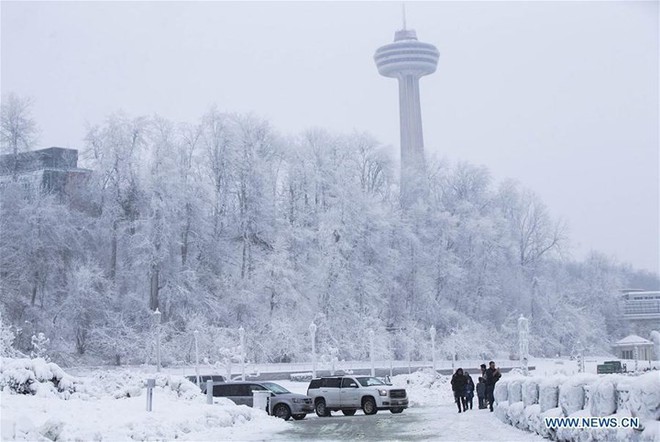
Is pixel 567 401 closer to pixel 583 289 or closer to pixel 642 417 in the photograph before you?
pixel 642 417

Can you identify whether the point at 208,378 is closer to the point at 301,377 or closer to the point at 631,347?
the point at 301,377

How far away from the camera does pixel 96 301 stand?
6356 cm

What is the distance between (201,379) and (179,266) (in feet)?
59.1

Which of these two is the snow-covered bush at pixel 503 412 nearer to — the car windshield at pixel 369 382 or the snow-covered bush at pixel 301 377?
the car windshield at pixel 369 382

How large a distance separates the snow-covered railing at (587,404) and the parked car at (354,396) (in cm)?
931

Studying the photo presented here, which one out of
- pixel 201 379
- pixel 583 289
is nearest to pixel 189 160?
pixel 201 379

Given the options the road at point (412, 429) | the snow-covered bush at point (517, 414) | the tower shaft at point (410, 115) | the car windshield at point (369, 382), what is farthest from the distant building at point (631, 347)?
the tower shaft at point (410, 115)

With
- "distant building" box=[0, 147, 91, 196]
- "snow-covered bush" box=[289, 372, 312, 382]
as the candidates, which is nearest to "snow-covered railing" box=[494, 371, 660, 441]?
"snow-covered bush" box=[289, 372, 312, 382]

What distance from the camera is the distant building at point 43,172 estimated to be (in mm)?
66875

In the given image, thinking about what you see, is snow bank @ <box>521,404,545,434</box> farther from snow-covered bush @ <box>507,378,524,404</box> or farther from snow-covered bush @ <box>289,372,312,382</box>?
snow-covered bush @ <box>289,372,312,382</box>

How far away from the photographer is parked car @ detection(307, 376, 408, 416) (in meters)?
35.1

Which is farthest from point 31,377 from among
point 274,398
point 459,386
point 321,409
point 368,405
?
point 459,386

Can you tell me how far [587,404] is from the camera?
18531 millimetres

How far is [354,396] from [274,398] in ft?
9.63
